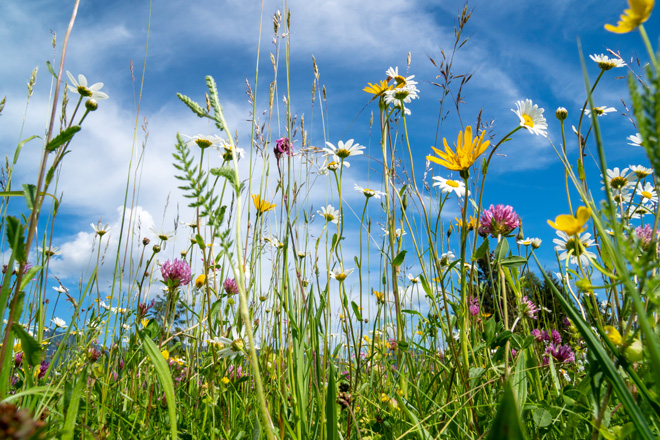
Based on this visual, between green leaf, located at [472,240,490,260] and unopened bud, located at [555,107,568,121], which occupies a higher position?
unopened bud, located at [555,107,568,121]

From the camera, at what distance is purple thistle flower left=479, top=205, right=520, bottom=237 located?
1.08 m

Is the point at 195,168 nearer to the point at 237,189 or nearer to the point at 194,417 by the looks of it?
the point at 237,189

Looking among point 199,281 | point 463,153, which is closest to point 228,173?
point 463,153

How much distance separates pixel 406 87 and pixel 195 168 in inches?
47.2

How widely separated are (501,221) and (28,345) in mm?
1046

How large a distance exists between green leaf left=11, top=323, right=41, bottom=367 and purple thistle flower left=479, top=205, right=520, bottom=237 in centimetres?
98

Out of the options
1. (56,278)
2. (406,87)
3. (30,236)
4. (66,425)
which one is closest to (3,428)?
(66,425)

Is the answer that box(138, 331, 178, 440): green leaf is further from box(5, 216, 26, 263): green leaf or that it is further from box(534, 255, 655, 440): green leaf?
box(534, 255, 655, 440): green leaf

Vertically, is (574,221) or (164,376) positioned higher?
(574,221)

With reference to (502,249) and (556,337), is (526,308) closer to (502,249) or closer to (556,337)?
(502,249)

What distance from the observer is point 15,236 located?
56 centimetres

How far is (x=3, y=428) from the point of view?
22 cm

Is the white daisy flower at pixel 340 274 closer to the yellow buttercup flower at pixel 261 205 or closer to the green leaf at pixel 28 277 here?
the yellow buttercup flower at pixel 261 205

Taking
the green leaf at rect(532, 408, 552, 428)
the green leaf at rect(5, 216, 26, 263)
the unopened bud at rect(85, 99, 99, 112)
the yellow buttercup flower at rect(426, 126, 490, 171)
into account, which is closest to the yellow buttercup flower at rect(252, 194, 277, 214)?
the unopened bud at rect(85, 99, 99, 112)
